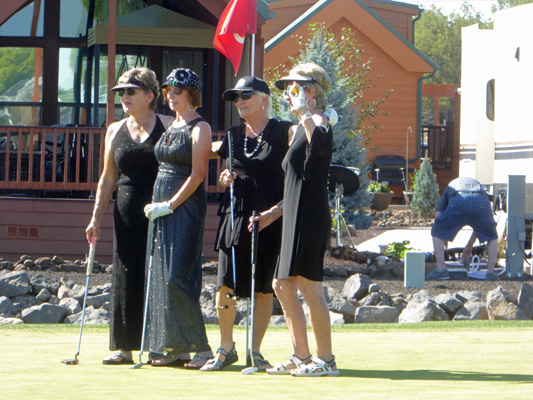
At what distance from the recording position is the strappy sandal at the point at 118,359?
6167 mm

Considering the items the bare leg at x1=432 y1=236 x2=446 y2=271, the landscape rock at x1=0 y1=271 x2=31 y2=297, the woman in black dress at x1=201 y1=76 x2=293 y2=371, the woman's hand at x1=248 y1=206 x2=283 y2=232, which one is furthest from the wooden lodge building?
the woman's hand at x1=248 y1=206 x2=283 y2=232

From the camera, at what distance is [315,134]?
223 inches

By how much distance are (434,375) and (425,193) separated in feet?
63.4

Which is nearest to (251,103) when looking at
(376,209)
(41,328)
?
(41,328)

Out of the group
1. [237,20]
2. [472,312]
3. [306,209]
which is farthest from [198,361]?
[237,20]

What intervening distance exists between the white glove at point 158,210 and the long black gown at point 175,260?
0.07m

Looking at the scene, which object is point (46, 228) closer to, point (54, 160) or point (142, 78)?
point (54, 160)

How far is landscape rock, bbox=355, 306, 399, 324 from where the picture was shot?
32.0ft

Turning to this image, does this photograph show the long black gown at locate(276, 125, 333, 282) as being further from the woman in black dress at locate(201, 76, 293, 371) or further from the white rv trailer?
the white rv trailer

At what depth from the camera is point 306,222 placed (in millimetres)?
5703

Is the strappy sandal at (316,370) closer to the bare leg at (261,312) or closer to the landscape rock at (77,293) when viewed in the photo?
the bare leg at (261,312)

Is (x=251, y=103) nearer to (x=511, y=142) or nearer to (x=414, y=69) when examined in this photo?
(x=511, y=142)

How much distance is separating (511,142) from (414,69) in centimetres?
1181

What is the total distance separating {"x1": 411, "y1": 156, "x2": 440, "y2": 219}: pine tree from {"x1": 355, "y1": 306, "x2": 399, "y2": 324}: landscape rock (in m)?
15.1
